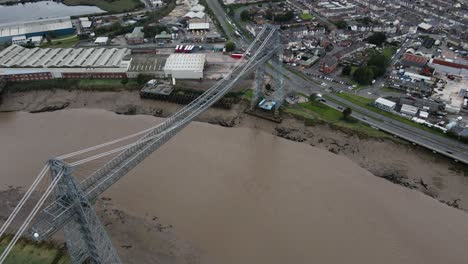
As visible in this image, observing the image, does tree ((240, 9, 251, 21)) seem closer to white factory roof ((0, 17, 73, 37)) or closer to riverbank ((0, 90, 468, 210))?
riverbank ((0, 90, 468, 210))

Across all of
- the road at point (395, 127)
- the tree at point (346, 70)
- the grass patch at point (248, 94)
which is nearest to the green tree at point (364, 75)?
the tree at point (346, 70)

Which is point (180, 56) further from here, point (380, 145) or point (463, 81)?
point (463, 81)

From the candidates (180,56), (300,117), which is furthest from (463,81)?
(180,56)

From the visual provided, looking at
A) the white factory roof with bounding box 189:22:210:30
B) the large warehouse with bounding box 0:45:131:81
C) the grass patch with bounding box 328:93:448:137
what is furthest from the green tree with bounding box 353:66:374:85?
the large warehouse with bounding box 0:45:131:81

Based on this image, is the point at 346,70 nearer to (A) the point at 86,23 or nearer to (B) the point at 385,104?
(B) the point at 385,104

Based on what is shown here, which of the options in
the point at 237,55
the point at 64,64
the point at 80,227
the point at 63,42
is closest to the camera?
the point at 80,227

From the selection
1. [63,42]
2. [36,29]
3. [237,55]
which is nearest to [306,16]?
[237,55]
